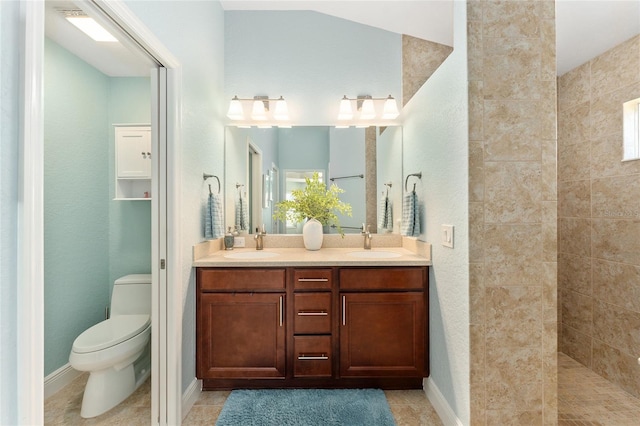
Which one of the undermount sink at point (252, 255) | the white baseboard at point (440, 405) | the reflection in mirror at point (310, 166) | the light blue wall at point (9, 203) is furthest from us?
the reflection in mirror at point (310, 166)

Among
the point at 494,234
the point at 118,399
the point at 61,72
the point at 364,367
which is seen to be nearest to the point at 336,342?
the point at 364,367

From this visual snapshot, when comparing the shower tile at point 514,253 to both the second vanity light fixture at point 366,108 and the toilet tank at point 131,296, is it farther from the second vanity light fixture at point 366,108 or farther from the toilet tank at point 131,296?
the toilet tank at point 131,296

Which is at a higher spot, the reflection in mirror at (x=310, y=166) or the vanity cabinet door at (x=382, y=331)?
the reflection in mirror at (x=310, y=166)

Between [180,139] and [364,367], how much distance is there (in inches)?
71.1

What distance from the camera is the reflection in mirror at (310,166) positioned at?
2.70 metres

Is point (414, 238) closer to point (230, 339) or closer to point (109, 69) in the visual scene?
point (230, 339)

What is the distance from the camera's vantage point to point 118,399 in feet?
6.42

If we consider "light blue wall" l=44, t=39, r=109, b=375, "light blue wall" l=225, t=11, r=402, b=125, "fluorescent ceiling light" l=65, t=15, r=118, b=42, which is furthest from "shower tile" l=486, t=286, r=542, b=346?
"light blue wall" l=44, t=39, r=109, b=375

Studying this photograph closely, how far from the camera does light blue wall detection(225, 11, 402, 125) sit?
8.72 feet

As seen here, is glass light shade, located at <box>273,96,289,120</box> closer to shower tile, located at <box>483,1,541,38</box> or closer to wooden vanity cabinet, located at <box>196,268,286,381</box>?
wooden vanity cabinet, located at <box>196,268,286,381</box>

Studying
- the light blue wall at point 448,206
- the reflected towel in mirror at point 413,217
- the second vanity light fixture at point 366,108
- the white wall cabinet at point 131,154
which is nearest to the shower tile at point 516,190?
the light blue wall at point 448,206

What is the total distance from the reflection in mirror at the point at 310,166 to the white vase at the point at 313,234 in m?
0.18

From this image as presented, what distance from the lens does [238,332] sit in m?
2.06

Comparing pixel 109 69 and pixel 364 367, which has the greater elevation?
pixel 109 69
